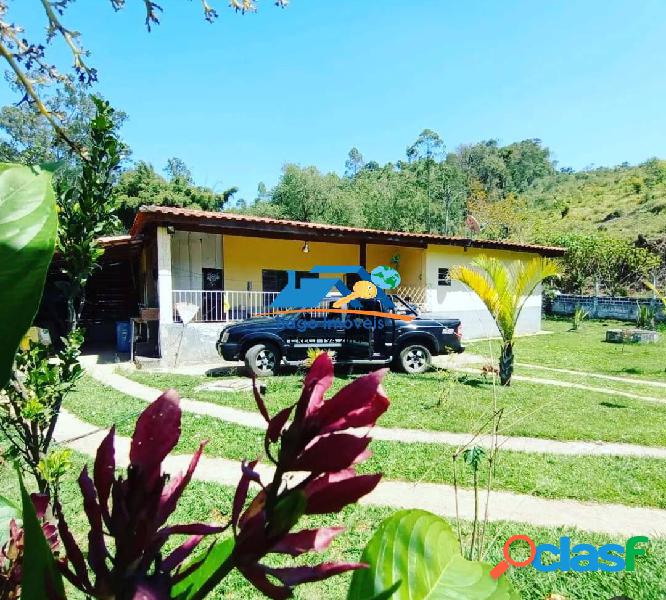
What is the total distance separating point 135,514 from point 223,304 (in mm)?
12416

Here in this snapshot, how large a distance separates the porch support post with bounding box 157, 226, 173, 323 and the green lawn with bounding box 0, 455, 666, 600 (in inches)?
275

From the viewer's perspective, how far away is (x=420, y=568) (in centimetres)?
50

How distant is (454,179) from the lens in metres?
38.7

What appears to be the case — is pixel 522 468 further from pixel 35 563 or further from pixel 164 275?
pixel 164 275

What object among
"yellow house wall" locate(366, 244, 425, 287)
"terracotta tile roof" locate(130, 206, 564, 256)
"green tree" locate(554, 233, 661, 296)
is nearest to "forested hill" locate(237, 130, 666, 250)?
"green tree" locate(554, 233, 661, 296)

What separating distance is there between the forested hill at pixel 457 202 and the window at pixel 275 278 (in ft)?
33.8

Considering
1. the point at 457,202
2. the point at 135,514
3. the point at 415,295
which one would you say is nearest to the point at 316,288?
the point at 415,295


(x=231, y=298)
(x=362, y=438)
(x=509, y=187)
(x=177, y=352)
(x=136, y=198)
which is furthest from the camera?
(x=509, y=187)

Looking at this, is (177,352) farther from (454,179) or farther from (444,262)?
(454,179)

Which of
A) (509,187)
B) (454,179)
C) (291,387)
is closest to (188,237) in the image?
(291,387)

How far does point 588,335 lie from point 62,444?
1788 centimetres

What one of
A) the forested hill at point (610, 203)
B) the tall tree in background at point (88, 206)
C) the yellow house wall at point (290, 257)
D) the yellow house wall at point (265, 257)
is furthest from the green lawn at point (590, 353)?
the forested hill at point (610, 203)

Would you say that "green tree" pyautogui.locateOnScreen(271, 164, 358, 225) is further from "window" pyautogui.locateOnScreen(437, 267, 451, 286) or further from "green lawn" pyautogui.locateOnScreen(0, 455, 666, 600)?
"green lawn" pyautogui.locateOnScreen(0, 455, 666, 600)
